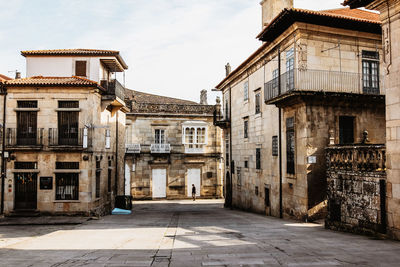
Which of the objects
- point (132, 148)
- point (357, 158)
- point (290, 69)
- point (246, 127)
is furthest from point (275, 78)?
point (132, 148)

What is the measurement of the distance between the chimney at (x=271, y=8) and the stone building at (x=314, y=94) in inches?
189

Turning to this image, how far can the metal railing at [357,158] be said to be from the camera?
10609 mm

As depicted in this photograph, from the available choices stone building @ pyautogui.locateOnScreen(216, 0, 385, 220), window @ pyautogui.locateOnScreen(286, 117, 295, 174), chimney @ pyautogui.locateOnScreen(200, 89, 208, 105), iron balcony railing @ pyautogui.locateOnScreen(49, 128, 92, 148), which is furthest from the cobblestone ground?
chimney @ pyautogui.locateOnScreen(200, 89, 208, 105)

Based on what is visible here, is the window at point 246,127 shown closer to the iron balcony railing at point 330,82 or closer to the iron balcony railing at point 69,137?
the iron balcony railing at point 330,82

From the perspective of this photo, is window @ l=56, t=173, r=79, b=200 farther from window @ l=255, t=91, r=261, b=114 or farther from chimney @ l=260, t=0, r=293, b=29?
chimney @ l=260, t=0, r=293, b=29

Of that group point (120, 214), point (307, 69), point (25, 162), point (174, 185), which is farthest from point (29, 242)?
point (174, 185)

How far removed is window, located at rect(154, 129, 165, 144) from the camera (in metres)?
34.7

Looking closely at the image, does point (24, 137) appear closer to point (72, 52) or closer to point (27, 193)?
point (27, 193)

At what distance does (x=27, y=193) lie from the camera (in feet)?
63.0

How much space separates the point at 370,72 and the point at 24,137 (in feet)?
60.1

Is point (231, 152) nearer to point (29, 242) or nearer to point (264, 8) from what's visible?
point (264, 8)

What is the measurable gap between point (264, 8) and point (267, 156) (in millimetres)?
10786

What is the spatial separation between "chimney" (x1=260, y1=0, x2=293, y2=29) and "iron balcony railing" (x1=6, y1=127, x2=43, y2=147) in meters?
15.9

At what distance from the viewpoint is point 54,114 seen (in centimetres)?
1934
